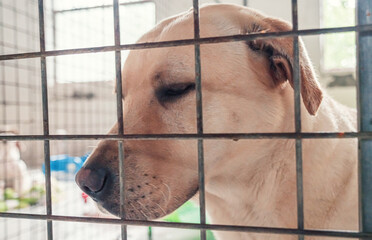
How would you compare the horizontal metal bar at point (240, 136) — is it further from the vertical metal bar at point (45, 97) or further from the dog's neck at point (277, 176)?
Result: the dog's neck at point (277, 176)

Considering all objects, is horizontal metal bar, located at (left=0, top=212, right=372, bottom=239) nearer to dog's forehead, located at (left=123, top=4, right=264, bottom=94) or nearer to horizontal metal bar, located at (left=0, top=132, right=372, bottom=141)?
horizontal metal bar, located at (left=0, top=132, right=372, bottom=141)

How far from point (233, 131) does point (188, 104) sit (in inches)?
6.4

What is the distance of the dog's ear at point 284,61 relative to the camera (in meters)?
0.97

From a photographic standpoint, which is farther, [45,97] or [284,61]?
[284,61]

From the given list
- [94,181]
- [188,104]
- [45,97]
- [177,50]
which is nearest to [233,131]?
[188,104]

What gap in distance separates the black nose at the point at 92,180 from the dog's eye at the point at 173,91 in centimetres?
31

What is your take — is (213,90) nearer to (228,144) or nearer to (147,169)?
(228,144)

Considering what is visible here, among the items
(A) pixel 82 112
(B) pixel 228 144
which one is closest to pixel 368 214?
(B) pixel 228 144

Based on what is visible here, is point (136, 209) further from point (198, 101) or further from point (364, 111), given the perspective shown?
point (364, 111)

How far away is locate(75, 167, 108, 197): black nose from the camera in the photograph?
0.97 metres

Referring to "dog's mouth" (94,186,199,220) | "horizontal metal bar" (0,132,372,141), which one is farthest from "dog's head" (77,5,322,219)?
"horizontal metal bar" (0,132,372,141)

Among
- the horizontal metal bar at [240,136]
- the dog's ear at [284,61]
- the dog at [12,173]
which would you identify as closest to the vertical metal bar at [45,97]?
the horizontal metal bar at [240,136]

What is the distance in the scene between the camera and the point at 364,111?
0.64m

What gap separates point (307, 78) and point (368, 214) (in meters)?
0.45
